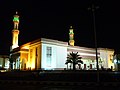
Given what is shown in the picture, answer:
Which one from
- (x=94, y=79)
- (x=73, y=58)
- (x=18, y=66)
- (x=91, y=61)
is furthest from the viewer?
(x=91, y=61)

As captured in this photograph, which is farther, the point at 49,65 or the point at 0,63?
the point at 0,63

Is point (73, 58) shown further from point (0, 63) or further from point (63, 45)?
point (0, 63)

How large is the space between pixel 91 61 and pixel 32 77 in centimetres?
5104

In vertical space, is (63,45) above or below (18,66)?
above

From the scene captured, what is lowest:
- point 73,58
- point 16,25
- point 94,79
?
point 94,79

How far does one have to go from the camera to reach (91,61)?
257ft

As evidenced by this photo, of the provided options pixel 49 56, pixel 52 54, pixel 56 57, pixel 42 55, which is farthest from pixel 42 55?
pixel 56 57

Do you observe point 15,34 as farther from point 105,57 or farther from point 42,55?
point 105,57

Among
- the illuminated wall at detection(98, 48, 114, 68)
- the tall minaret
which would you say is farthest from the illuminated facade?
the illuminated wall at detection(98, 48, 114, 68)

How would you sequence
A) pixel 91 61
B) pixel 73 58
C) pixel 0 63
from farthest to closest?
1. pixel 0 63
2. pixel 91 61
3. pixel 73 58

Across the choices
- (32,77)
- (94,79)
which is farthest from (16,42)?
(94,79)

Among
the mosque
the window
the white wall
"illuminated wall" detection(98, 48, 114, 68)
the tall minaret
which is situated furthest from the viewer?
"illuminated wall" detection(98, 48, 114, 68)

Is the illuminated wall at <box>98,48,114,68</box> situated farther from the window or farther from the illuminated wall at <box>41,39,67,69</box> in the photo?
the window

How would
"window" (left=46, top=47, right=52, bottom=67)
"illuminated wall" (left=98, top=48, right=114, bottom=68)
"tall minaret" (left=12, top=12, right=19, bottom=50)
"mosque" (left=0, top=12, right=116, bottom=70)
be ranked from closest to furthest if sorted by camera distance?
"mosque" (left=0, top=12, right=116, bottom=70), "window" (left=46, top=47, right=52, bottom=67), "tall minaret" (left=12, top=12, right=19, bottom=50), "illuminated wall" (left=98, top=48, right=114, bottom=68)
